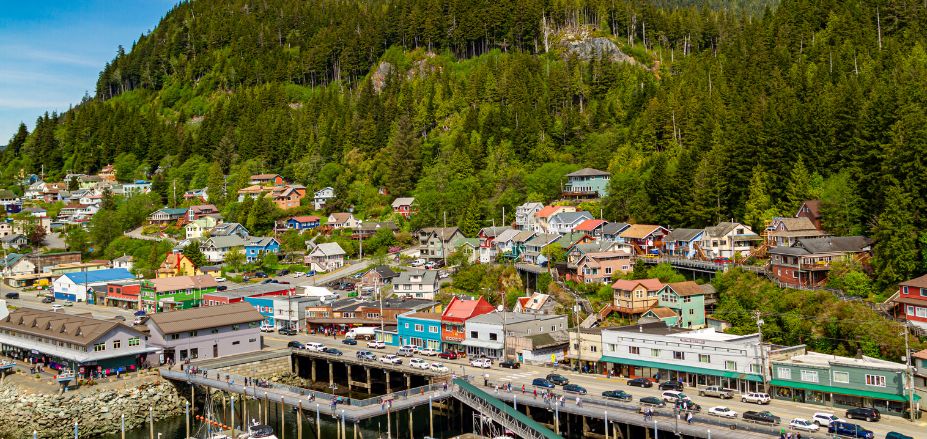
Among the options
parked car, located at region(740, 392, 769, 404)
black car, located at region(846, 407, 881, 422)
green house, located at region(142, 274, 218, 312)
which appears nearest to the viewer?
black car, located at region(846, 407, 881, 422)

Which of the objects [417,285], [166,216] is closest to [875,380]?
[417,285]

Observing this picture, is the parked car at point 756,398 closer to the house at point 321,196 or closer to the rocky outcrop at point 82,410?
the rocky outcrop at point 82,410

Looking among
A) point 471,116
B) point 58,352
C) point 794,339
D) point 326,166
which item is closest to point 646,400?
point 794,339

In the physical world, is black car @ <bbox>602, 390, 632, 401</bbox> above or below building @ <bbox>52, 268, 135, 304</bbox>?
below

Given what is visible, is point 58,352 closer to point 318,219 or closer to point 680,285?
point 680,285

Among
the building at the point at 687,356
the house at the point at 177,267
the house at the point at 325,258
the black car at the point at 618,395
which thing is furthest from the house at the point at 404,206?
the black car at the point at 618,395

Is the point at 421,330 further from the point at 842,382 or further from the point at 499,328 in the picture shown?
the point at 842,382

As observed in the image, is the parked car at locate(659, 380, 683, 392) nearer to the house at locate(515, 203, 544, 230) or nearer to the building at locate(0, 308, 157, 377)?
the building at locate(0, 308, 157, 377)

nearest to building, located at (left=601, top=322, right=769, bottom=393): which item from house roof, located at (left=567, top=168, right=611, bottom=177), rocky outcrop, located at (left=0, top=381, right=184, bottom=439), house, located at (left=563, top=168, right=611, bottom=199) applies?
rocky outcrop, located at (left=0, top=381, right=184, bottom=439)
